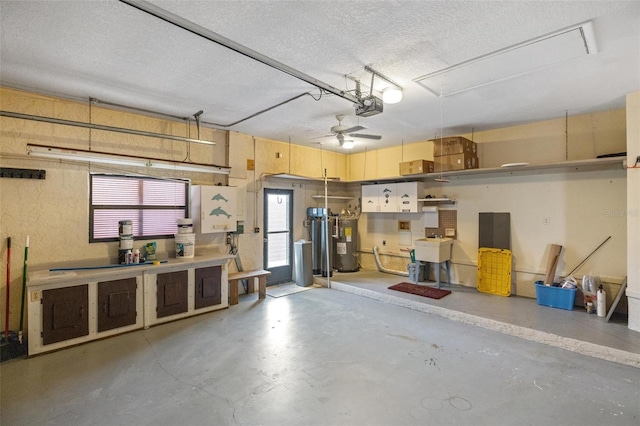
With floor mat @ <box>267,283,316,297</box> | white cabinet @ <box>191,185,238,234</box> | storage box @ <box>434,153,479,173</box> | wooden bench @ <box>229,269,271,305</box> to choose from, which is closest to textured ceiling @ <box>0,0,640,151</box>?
storage box @ <box>434,153,479,173</box>

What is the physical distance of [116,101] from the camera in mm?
3883

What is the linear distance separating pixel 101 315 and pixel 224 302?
159 cm

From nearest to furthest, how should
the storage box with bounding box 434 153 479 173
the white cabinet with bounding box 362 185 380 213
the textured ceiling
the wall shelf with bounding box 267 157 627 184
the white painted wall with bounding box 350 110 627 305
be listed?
the textured ceiling → the wall shelf with bounding box 267 157 627 184 → the white painted wall with bounding box 350 110 627 305 → the storage box with bounding box 434 153 479 173 → the white cabinet with bounding box 362 185 380 213

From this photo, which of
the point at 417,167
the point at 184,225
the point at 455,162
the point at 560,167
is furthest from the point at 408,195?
the point at 184,225

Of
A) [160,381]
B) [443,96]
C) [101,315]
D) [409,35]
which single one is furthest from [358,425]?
[443,96]

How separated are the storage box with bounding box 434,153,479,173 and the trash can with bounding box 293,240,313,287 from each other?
279 cm

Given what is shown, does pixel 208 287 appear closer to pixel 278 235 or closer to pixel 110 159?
pixel 278 235

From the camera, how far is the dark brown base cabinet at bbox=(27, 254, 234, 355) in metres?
3.25

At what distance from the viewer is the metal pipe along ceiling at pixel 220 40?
1.96 metres

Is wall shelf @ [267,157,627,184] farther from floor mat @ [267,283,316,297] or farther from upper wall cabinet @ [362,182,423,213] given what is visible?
floor mat @ [267,283,316,297]

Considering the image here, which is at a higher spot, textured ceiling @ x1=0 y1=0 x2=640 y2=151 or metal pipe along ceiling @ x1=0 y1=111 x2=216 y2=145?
textured ceiling @ x1=0 y1=0 x2=640 y2=151

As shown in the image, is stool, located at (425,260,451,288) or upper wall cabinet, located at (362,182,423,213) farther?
upper wall cabinet, located at (362,182,423,213)

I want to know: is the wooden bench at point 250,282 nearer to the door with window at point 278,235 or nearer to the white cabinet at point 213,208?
the door with window at point 278,235

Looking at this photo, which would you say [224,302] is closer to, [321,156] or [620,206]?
[321,156]
